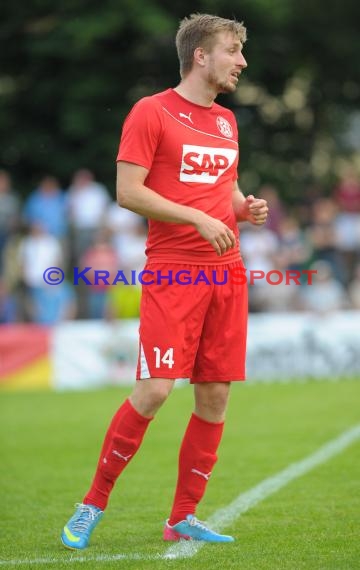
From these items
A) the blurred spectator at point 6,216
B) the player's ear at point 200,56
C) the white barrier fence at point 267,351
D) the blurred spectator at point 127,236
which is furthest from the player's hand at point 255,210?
the blurred spectator at point 6,216

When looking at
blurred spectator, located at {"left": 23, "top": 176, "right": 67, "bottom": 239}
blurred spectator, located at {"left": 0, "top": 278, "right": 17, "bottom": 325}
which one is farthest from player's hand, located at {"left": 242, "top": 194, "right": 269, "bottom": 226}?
blurred spectator, located at {"left": 23, "top": 176, "right": 67, "bottom": 239}

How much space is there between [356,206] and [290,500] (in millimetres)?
11612

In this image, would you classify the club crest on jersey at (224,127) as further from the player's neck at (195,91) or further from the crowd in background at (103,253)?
the crowd in background at (103,253)

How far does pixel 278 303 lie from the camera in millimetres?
16375

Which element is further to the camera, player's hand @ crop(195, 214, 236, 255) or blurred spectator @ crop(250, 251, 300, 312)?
blurred spectator @ crop(250, 251, 300, 312)

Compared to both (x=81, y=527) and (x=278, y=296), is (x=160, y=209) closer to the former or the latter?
(x=81, y=527)

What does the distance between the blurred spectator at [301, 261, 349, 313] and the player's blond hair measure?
9.61m

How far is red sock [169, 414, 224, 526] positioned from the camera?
5926 mm

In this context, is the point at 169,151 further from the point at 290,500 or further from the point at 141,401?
the point at 290,500

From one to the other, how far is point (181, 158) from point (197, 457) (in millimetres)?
1488

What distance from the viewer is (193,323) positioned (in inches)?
225

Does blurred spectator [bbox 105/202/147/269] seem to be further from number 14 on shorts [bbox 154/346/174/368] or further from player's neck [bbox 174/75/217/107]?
number 14 on shorts [bbox 154/346/174/368]

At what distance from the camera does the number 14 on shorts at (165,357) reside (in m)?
5.61

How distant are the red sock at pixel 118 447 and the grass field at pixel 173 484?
0.27 metres
